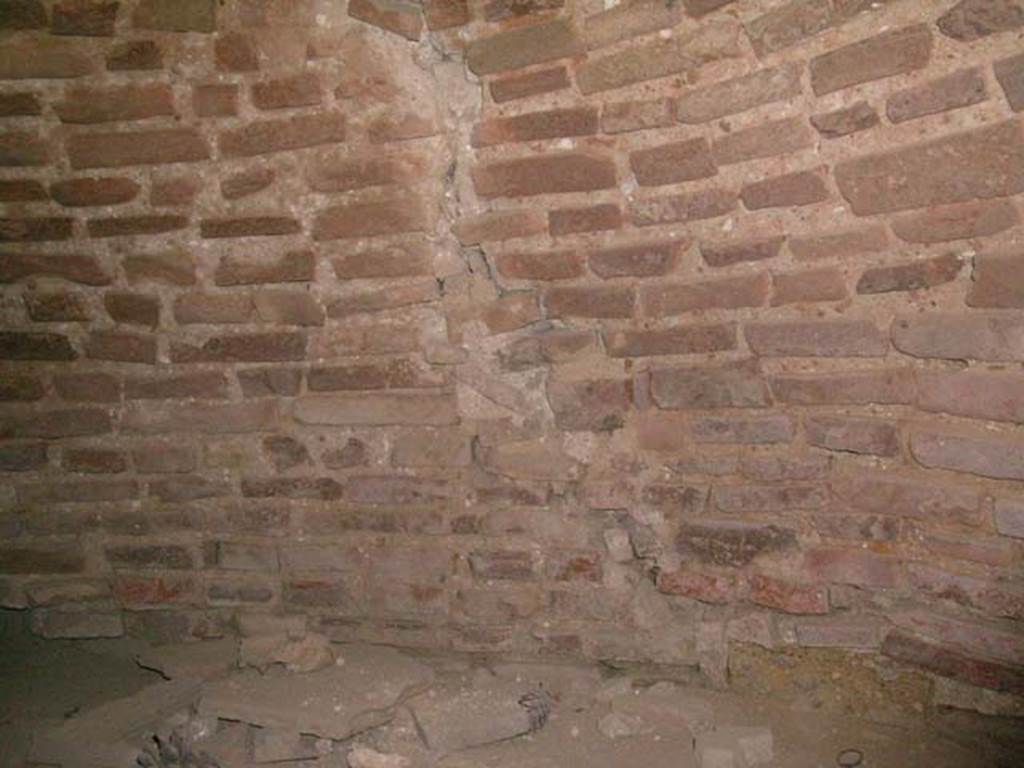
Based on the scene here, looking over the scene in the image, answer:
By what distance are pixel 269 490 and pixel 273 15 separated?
1.29 meters

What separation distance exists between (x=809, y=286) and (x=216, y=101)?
1.54 m

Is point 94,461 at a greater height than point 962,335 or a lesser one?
lesser

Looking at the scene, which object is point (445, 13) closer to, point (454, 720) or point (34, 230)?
point (34, 230)

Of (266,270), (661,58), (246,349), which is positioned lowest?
(246,349)

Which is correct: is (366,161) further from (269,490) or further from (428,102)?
(269,490)

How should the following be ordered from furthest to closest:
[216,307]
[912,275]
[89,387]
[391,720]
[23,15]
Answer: [89,387]
[216,307]
[391,720]
[23,15]
[912,275]

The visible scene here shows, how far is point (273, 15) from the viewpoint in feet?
6.71

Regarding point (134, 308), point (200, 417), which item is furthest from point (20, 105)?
point (200, 417)

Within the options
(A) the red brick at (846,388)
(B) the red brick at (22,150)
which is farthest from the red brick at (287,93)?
(A) the red brick at (846,388)

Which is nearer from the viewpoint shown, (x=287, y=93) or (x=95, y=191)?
(x=287, y=93)

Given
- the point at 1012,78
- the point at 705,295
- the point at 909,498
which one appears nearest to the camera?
the point at 1012,78

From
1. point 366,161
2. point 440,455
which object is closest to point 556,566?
point 440,455

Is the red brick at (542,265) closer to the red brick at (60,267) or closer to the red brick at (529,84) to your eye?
the red brick at (529,84)

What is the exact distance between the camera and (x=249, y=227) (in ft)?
7.25
